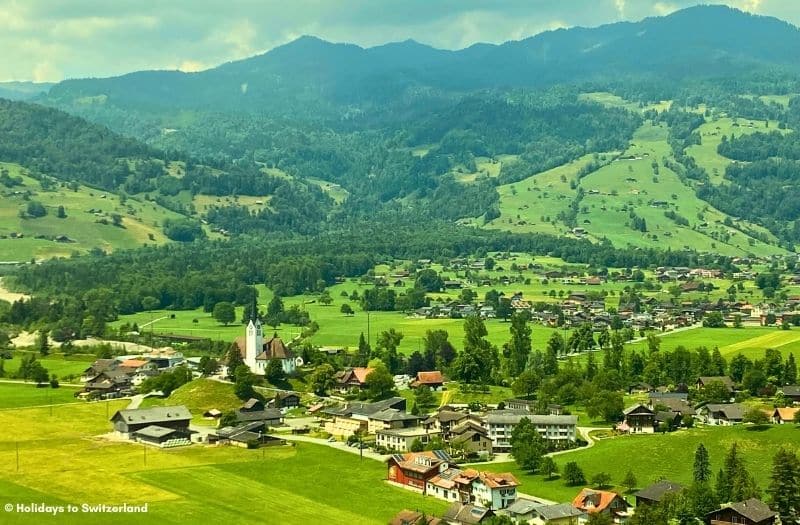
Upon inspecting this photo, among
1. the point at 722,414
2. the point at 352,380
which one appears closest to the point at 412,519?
the point at 722,414

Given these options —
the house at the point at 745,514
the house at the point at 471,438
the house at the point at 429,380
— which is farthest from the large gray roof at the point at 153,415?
the house at the point at 745,514

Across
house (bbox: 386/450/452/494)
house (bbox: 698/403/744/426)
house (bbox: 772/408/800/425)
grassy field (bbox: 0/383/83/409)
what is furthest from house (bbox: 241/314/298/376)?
house (bbox: 772/408/800/425)

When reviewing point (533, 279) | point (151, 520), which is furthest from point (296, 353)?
point (533, 279)

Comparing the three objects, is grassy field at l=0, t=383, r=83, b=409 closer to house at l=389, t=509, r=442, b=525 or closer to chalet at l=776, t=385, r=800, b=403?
house at l=389, t=509, r=442, b=525

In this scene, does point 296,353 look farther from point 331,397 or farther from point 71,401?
point 71,401

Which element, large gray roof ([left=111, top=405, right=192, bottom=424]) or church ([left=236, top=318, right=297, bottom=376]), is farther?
church ([left=236, top=318, right=297, bottom=376])

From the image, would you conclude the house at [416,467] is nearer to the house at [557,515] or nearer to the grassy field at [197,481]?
the grassy field at [197,481]
